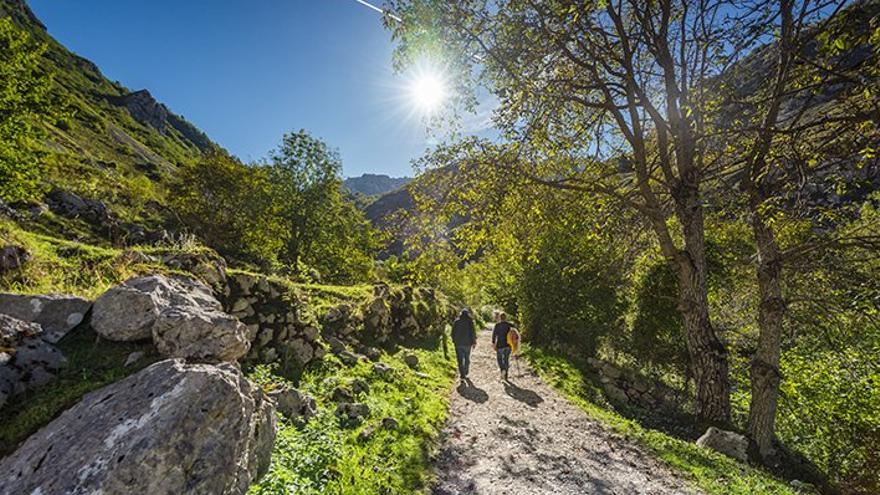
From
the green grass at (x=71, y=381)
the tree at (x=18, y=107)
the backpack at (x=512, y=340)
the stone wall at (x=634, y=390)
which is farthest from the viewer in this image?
the stone wall at (x=634, y=390)

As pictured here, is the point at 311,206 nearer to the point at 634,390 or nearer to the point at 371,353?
the point at 371,353

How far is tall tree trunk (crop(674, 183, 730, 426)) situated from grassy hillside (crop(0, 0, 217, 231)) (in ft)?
73.0

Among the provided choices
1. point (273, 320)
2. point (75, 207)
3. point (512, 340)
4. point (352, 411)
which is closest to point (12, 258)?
point (273, 320)

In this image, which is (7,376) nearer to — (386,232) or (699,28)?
(386,232)

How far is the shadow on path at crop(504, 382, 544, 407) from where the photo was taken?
11.1 m

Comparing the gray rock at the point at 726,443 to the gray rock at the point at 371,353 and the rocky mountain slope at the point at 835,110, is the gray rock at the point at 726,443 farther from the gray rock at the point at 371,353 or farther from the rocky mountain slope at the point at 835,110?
the gray rock at the point at 371,353

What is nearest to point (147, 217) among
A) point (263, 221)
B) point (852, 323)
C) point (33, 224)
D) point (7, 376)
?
point (263, 221)

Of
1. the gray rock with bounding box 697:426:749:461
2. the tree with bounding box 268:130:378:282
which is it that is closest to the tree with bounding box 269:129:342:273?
the tree with bounding box 268:130:378:282

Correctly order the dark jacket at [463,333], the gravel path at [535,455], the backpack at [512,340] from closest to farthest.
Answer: the gravel path at [535,455], the dark jacket at [463,333], the backpack at [512,340]

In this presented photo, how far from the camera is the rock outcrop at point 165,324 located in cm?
500

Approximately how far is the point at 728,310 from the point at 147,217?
44584mm

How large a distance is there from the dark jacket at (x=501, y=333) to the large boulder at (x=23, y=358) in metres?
10.9

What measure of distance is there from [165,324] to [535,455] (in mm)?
6961

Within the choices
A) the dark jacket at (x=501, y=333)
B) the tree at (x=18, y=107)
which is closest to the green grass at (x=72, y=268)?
the tree at (x=18, y=107)
